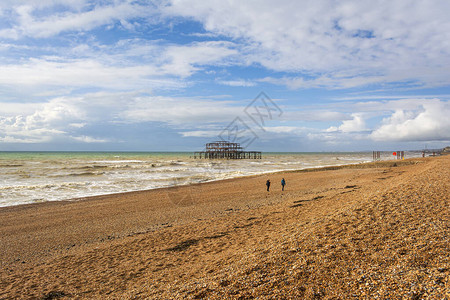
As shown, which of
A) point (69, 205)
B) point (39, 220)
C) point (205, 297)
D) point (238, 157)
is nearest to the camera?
point (205, 297)

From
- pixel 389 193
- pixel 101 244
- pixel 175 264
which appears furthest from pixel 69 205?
pixel 389 193

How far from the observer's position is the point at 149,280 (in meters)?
5.67

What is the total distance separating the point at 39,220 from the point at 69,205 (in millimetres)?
3130

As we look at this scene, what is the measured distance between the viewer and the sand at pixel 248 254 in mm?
4191

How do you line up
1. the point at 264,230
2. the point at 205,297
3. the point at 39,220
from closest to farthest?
the point at 205,297
the point at 264,230
the point at 39,220

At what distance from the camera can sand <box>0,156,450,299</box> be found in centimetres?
419

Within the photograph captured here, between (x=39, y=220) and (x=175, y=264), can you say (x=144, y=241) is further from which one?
(x=39, y=220)

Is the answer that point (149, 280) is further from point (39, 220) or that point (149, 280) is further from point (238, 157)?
point (238, 157)

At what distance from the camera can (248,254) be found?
19.3 feet

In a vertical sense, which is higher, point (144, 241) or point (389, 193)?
point (389, 193)

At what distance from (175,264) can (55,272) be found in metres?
2.93

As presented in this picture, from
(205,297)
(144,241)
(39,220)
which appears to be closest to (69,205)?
(39,220)

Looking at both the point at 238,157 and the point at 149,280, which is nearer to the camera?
the point at 149,280

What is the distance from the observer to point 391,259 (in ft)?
14.9
